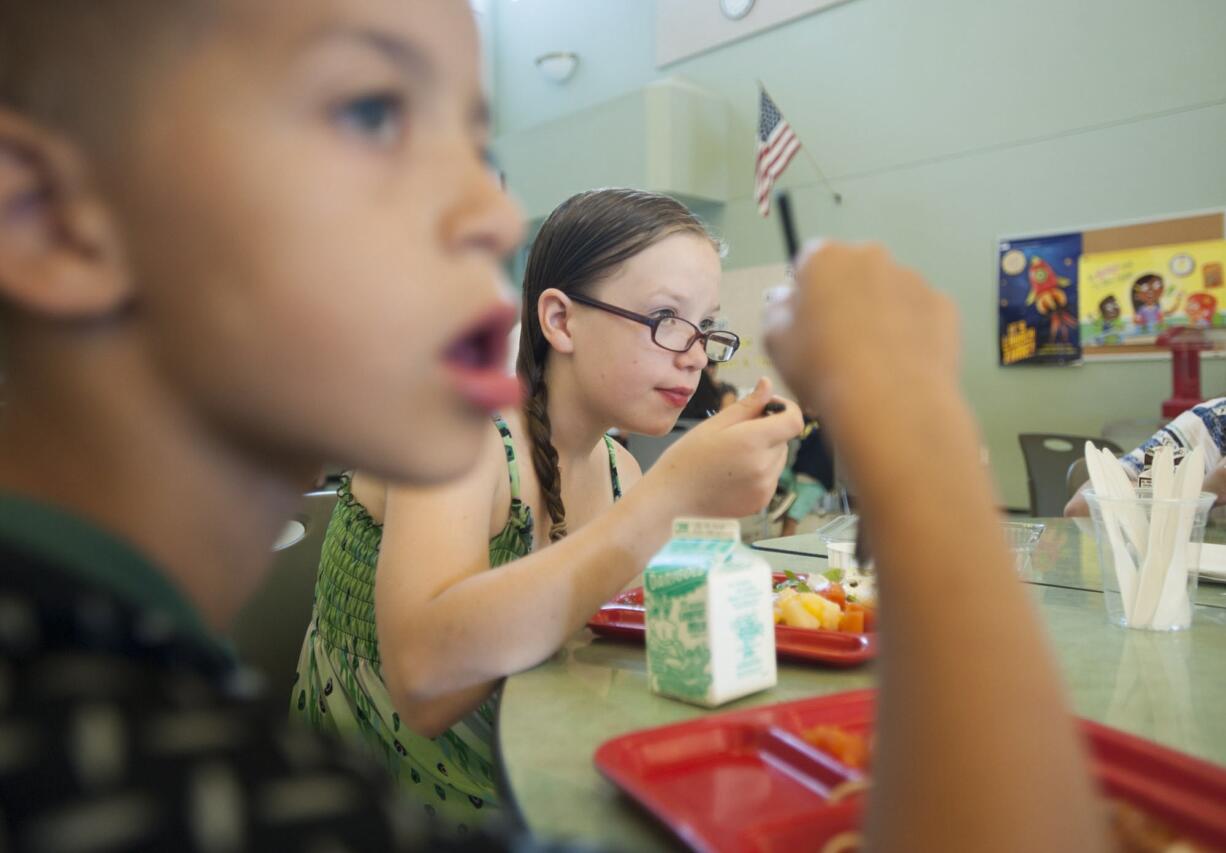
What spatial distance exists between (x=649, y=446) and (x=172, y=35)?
2.99m

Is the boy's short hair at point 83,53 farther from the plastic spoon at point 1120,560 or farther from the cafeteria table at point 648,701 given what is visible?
the plastic spoon at point 1120,560

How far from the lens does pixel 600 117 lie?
5582mm

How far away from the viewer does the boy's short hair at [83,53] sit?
38cm

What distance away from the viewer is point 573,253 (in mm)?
1396

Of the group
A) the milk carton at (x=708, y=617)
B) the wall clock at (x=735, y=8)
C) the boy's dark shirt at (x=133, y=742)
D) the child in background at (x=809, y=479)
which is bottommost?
the child in background at (x=809, y=479)

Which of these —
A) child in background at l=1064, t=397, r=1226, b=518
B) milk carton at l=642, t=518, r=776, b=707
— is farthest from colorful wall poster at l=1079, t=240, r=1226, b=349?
milk carton at l=642, t=518, r=776, b=707

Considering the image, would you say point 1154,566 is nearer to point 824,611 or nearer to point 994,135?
point 824,611

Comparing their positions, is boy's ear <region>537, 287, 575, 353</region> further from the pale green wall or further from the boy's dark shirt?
the pale green wall

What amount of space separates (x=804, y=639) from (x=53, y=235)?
80cm

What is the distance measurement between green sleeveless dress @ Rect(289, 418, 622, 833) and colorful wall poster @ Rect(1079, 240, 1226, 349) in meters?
3.70

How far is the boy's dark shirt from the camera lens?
0.29 m

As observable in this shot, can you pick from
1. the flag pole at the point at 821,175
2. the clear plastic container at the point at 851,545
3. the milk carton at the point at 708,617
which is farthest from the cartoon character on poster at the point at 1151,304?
the milk carton at the point at 708,617

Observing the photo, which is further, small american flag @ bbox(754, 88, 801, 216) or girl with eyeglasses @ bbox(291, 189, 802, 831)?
small american flag @ bbox(754, 88, 801, 216)

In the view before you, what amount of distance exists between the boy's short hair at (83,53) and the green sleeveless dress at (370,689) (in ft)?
2.64
